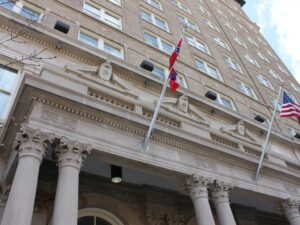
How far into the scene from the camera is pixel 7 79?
1121cm

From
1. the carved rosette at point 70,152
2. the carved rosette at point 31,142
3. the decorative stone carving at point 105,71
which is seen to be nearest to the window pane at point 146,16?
the decorative stone carving at point 105,71

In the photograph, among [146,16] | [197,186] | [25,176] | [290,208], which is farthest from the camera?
[146,16]

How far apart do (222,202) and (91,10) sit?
13654 mm

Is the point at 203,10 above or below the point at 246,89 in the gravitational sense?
above

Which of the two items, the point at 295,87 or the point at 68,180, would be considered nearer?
the point at 68,180

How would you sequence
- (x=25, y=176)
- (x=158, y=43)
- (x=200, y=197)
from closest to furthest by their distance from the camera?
(x=25, y=176) → (x=200, y=197) → (x=158, y=43)

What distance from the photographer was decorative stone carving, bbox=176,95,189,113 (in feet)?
49.8

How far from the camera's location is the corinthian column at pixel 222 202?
10.2 meters

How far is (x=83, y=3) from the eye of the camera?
18.5 meters

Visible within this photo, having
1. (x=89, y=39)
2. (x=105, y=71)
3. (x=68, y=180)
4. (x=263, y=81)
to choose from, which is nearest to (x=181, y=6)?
(x=263, y=81)

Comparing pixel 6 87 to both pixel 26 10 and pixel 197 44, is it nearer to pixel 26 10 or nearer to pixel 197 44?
pixel 26 10

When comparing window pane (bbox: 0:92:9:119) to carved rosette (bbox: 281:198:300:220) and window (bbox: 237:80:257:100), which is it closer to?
carved rosette (bbox: 281:198:300:220)

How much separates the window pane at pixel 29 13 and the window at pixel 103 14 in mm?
3676

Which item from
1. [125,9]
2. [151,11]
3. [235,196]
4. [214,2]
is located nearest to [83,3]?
[125,9]
